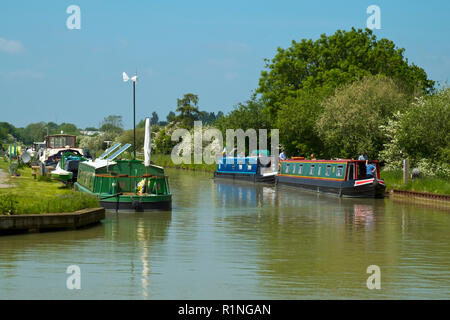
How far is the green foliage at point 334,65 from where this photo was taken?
60.2 m

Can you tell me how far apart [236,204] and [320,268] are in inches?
757

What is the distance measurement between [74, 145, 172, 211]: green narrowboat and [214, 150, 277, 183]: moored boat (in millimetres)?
25794

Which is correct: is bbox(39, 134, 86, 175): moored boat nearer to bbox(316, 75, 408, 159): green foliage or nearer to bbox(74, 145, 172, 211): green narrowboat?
bbox(316, 75, 408, 159): green foliage

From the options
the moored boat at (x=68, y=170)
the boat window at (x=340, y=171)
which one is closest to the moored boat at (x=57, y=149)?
the moored boat at (x=68, y=170)

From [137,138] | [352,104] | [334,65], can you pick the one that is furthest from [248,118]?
[137,138]

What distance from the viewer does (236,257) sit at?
1734 cm

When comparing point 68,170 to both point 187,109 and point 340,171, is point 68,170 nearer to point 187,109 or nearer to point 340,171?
point 340,171

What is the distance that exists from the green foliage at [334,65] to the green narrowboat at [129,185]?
1261 inches

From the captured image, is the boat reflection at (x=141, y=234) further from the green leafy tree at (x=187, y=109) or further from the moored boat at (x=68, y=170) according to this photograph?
the green leafy tree at (x=187, y=109)

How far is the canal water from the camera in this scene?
43.4 ft

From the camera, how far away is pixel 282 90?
→ 65375 mm
